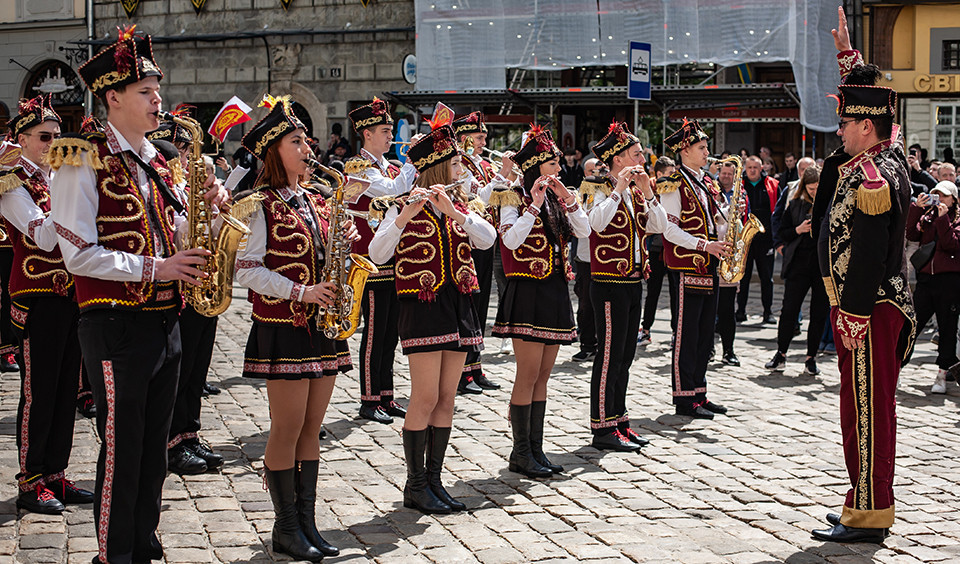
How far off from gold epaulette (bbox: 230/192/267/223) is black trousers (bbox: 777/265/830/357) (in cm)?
680

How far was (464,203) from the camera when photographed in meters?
6.45

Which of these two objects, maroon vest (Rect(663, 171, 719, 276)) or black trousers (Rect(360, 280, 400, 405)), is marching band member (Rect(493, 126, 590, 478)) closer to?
black trousers (Rect(360, 280, 400, 405))

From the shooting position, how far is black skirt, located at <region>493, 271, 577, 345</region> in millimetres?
7047

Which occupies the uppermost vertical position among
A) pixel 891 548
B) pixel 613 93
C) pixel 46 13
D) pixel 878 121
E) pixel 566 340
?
pixel 46 13

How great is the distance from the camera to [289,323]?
543 cm

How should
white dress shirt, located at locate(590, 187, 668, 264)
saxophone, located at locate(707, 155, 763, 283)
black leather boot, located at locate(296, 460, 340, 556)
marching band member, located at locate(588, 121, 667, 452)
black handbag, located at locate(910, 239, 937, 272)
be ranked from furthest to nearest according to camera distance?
1. black handbag, located at locate(910, 239, 937, 272)
2. saxophone, located at locate(707, 155, 763, 283)
3. marching band member, located at locate(588, 121, 667, 452)
4. white dress shirt, located at locate(590, 187, 668, 264)
5. black leather boot, located at locate(296, 460, 340, 556)

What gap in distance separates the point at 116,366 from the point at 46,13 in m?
26.6

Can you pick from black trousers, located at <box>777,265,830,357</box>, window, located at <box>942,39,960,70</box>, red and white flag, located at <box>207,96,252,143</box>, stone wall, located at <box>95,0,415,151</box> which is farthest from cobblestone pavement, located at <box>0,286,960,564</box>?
stone wall, located at <box>95,0,415,151</box>

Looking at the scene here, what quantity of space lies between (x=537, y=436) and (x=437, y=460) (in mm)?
1012

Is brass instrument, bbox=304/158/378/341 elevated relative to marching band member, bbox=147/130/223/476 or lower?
elevated

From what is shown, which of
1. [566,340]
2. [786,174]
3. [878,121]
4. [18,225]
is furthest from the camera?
[786,174]

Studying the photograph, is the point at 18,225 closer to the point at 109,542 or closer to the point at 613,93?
the point at 109,542

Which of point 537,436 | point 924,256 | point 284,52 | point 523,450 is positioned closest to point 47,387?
point 523,450

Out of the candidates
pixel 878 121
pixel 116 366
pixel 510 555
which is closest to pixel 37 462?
pixel 116 366
